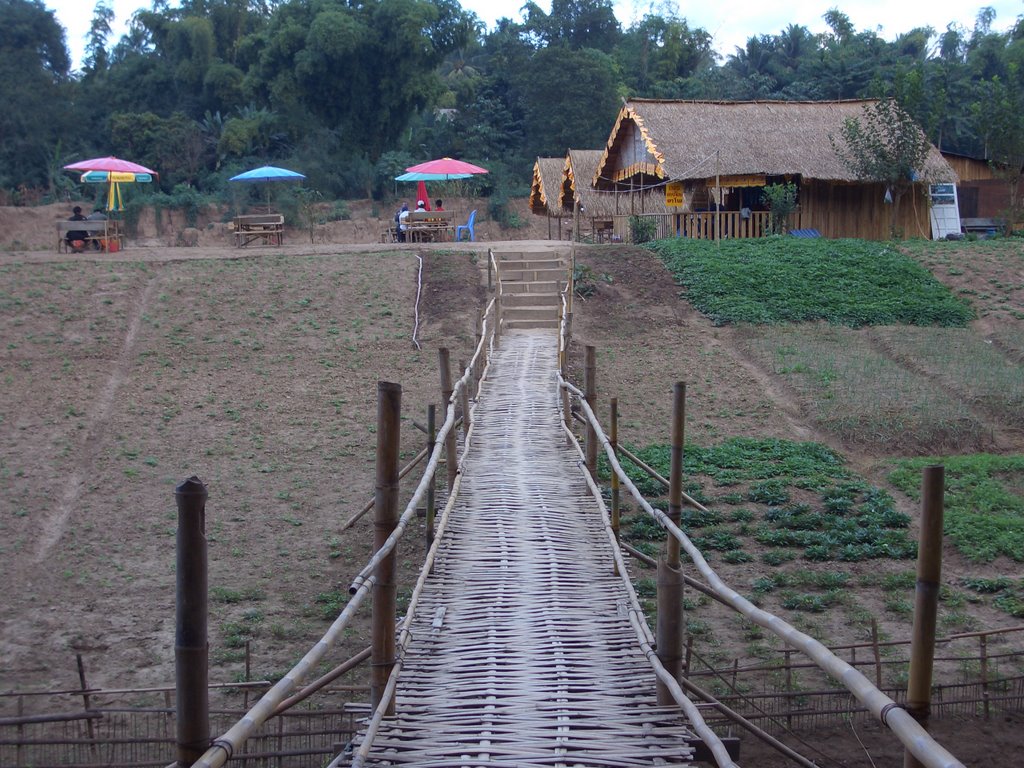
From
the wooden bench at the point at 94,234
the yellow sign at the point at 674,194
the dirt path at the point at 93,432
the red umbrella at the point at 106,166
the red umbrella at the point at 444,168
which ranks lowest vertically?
the dirt path at the point at 93,432

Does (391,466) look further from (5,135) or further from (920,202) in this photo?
(5,135)

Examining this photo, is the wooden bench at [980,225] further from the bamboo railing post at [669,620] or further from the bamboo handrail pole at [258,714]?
the bamboo handrail pole at [258,714]

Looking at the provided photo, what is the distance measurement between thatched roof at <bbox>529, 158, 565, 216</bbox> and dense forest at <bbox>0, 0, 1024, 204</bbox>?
387 centimetres

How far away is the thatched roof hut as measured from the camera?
26781 millimetres

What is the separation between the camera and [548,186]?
88.7 ft

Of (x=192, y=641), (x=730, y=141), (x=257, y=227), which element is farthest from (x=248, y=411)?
(x=730, y=141)

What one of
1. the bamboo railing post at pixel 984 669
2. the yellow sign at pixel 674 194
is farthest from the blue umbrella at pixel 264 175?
the bamboo railing post at pixel 984 669

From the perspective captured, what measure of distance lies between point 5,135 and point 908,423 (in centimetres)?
2888

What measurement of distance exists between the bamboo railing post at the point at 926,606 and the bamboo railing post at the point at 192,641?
1.73 metres

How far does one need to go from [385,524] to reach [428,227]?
56.7 feet

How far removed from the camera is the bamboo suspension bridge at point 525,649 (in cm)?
345

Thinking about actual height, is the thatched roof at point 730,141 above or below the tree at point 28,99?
below

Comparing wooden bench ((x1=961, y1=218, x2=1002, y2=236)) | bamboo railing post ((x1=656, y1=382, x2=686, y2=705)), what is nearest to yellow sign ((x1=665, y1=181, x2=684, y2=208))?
wooden bench ((x1=961, y1=218, x2=1002, y2=236))

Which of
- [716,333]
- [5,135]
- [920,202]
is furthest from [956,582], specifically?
[5,135]
